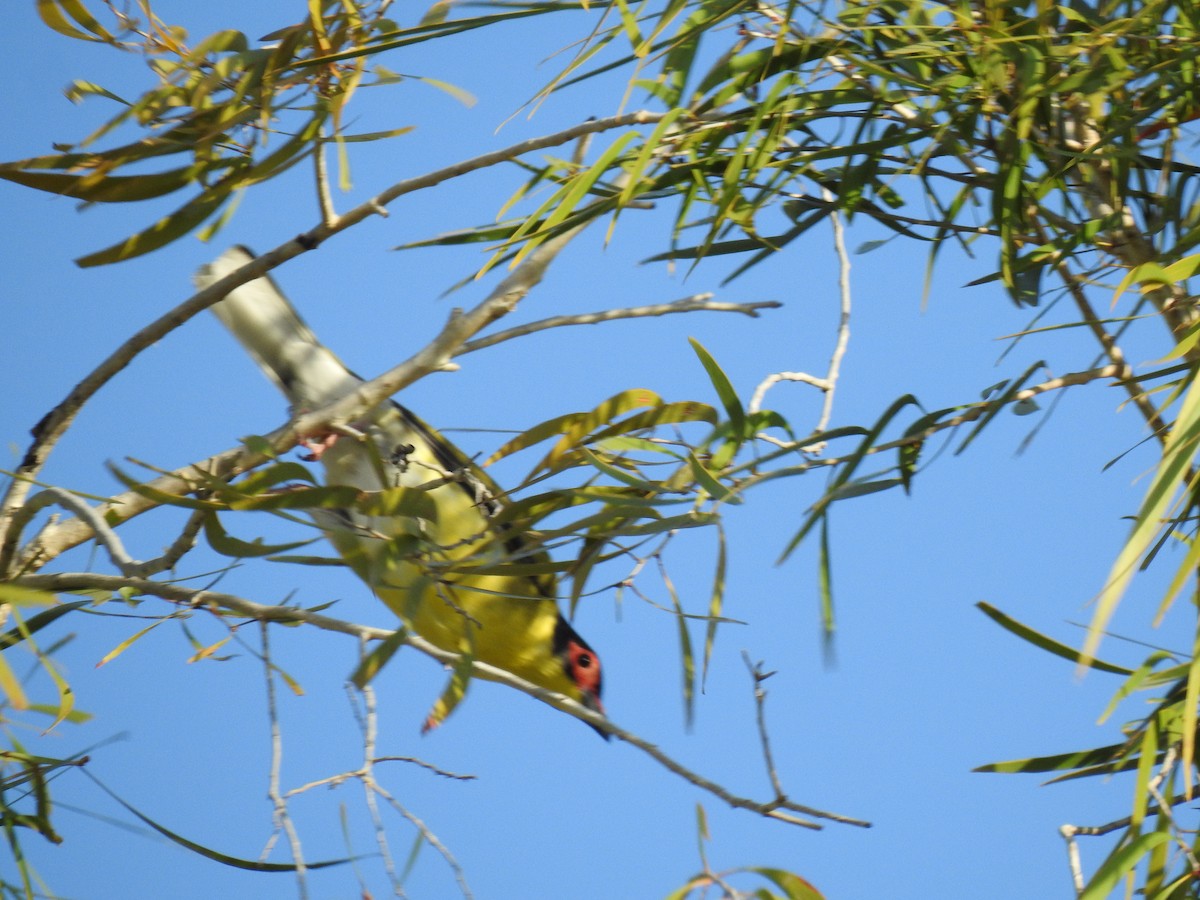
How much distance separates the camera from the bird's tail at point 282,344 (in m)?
2.04

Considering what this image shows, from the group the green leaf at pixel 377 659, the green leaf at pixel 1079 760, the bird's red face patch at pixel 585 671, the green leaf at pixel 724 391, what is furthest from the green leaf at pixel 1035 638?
the bird's red face patch at pixel 585 671

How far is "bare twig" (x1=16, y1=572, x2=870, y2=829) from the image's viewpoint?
1006 millimetres

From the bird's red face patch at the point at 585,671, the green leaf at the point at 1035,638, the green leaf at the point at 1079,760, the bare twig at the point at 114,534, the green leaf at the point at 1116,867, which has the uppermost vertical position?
the bird's red face patch at the point at 585,671

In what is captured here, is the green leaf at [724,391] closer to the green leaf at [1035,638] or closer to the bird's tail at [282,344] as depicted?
the green leaf at [1035,638]

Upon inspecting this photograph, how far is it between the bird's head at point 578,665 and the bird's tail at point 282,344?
680 mm

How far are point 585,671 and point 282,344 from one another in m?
0.90

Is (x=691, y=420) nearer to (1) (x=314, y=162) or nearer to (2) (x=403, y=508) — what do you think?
(2) (x=403, y=508)

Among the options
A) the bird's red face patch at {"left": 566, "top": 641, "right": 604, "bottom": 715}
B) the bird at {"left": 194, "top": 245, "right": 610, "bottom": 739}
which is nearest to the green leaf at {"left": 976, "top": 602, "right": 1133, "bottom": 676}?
the bird at {"left": 194, "top": 245, "right": 610, "bottom": 739}

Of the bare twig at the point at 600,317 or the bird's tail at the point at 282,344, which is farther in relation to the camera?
the bird's tail at the point at 282,344

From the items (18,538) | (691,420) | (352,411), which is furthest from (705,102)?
(18,538)

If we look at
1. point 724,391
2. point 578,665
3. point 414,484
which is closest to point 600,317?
point 724,391

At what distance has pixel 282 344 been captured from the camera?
2.09 metres

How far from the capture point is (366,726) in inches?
45.3

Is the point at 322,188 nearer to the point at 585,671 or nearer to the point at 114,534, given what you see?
the point at 114,534
